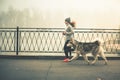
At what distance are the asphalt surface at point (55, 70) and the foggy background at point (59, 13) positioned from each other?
6.79 feet

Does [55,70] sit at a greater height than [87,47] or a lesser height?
lesser

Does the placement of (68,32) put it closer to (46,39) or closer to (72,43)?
(72,43)

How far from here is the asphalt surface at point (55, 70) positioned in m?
9.33

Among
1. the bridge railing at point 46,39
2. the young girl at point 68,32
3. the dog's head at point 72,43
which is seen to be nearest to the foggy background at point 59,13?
the bridge railing at point 46,39

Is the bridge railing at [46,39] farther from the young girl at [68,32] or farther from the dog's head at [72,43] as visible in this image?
the dog's head at [72,43]

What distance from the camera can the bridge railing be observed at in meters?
14.0

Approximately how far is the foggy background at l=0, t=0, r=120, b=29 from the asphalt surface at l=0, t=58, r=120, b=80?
81.5 inches

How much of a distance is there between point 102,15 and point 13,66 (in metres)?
4.70

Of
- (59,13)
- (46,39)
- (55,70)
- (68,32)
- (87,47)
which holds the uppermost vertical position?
(59,13)

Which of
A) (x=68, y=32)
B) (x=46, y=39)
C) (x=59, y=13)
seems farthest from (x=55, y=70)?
(x=59, y=13)

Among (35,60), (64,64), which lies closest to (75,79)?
(64,64)

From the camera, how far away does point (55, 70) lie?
34.3ft

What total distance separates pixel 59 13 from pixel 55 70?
13.9 ft

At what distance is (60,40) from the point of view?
14.3 meters
